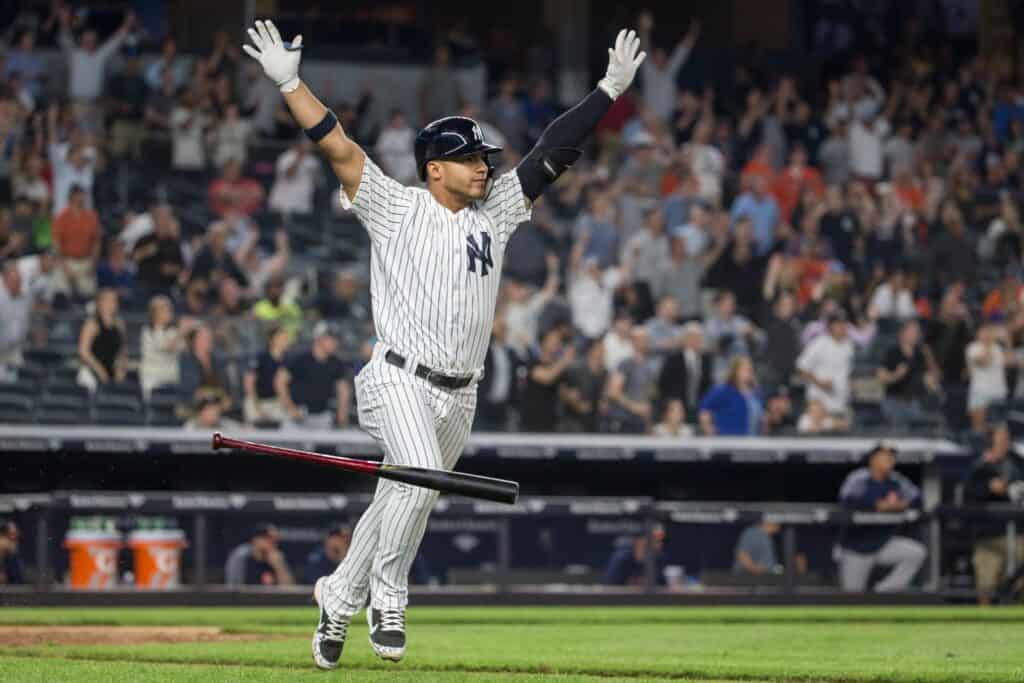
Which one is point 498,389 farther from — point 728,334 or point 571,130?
point 571,130

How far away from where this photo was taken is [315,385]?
15070 millimetres

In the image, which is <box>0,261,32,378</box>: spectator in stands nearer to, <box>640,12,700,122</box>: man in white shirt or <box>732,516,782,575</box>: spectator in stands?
<box>732,516,782,575</box>: spectator in stands

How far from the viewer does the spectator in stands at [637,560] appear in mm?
14703

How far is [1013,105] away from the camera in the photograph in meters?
21.3

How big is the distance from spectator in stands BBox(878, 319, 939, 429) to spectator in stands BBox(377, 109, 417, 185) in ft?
14.9

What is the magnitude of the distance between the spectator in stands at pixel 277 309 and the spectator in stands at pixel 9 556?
298cm

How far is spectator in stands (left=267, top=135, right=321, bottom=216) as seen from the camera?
1811 centimetres

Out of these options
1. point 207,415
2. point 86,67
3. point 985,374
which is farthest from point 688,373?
point 86,67

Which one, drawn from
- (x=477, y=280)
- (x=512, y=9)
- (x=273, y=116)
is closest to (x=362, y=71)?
(x=273, y=116)

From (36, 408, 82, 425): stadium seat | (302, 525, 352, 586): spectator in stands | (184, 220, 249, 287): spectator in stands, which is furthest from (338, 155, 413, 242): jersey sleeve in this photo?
(184, 220, 249, 287): spectator in stands

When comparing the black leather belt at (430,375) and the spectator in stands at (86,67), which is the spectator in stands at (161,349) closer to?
the spectator in stands at (86,67)

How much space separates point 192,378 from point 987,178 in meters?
9.56

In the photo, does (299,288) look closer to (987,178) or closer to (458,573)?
(458,573)

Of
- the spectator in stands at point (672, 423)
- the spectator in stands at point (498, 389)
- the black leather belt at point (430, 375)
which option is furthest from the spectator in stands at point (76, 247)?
the black leather belt at point (430, 375)
